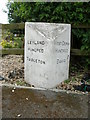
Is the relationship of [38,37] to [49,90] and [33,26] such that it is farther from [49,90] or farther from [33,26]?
[49,90]

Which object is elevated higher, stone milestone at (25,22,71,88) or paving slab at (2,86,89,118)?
stone milestone at (25,22,71,88)

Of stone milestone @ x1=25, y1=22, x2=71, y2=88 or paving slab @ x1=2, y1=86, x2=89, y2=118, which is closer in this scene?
paving slab @ x1=2, y1=86, x2=89, y2=118

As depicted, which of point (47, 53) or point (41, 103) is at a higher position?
point (47, 53)

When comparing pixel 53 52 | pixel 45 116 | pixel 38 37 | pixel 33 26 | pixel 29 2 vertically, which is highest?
pixel 29 2

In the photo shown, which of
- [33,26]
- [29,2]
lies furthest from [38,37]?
[29,2]

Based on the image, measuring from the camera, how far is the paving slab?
2.64 meters

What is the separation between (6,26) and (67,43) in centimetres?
160

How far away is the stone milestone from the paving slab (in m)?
0.28

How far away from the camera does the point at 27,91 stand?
346 cm

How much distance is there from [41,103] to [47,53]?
1.00 m

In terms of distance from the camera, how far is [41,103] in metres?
2.98

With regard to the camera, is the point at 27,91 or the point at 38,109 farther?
the point at 27,91

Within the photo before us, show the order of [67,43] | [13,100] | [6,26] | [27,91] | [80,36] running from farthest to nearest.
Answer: [6,26]
[80,36]
[67,43]
[27,91]
[13,100]

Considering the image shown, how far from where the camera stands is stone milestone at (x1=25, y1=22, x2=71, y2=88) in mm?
3482
